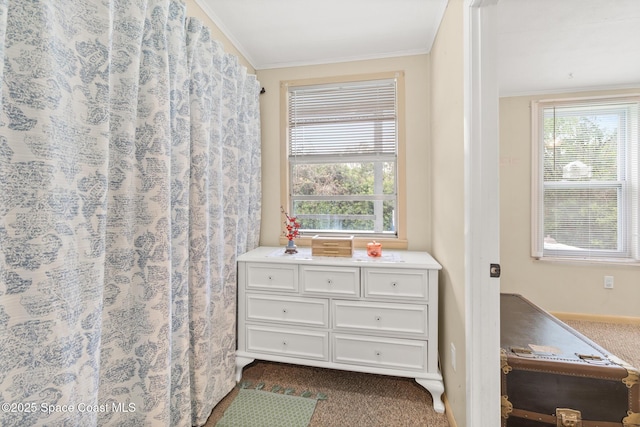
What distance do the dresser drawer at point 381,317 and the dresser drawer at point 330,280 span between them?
77mm

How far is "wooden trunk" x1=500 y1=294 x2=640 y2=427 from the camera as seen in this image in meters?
1.23

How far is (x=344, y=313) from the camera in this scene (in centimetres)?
172

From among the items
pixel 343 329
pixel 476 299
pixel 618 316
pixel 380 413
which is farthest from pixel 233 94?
pixel 618 316

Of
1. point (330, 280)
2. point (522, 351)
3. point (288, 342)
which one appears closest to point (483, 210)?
point (522, 351)

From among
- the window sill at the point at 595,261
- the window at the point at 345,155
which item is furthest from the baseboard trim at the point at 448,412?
the window sill at the point at 595,261

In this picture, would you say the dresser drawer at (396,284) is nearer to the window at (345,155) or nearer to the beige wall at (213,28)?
the window at (345,155)

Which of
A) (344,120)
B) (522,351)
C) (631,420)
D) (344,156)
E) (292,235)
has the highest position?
(344,120)

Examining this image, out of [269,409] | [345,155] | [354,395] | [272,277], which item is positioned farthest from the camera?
[345,155]

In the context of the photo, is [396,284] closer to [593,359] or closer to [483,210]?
[483,210]

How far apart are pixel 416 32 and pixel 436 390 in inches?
94.9

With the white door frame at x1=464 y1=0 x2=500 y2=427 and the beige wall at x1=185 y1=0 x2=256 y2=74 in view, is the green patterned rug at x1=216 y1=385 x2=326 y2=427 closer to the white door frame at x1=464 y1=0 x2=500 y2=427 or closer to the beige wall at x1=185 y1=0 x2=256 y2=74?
the white door frame at x1=464 y1=0 x2=500 y2=427

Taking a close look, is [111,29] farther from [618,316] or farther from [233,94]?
[618,316]

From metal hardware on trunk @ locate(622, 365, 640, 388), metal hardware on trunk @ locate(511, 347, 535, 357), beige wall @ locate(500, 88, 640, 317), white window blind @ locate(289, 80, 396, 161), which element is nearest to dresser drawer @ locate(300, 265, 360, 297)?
metal hardware on trunk @ locate(511, 347, 535, 357)

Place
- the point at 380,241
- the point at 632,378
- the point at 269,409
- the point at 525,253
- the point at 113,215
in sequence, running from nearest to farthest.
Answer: the point at 113,215
the point at 632,378
the point at 269,409
the point at 380,241
the point at 525,253
